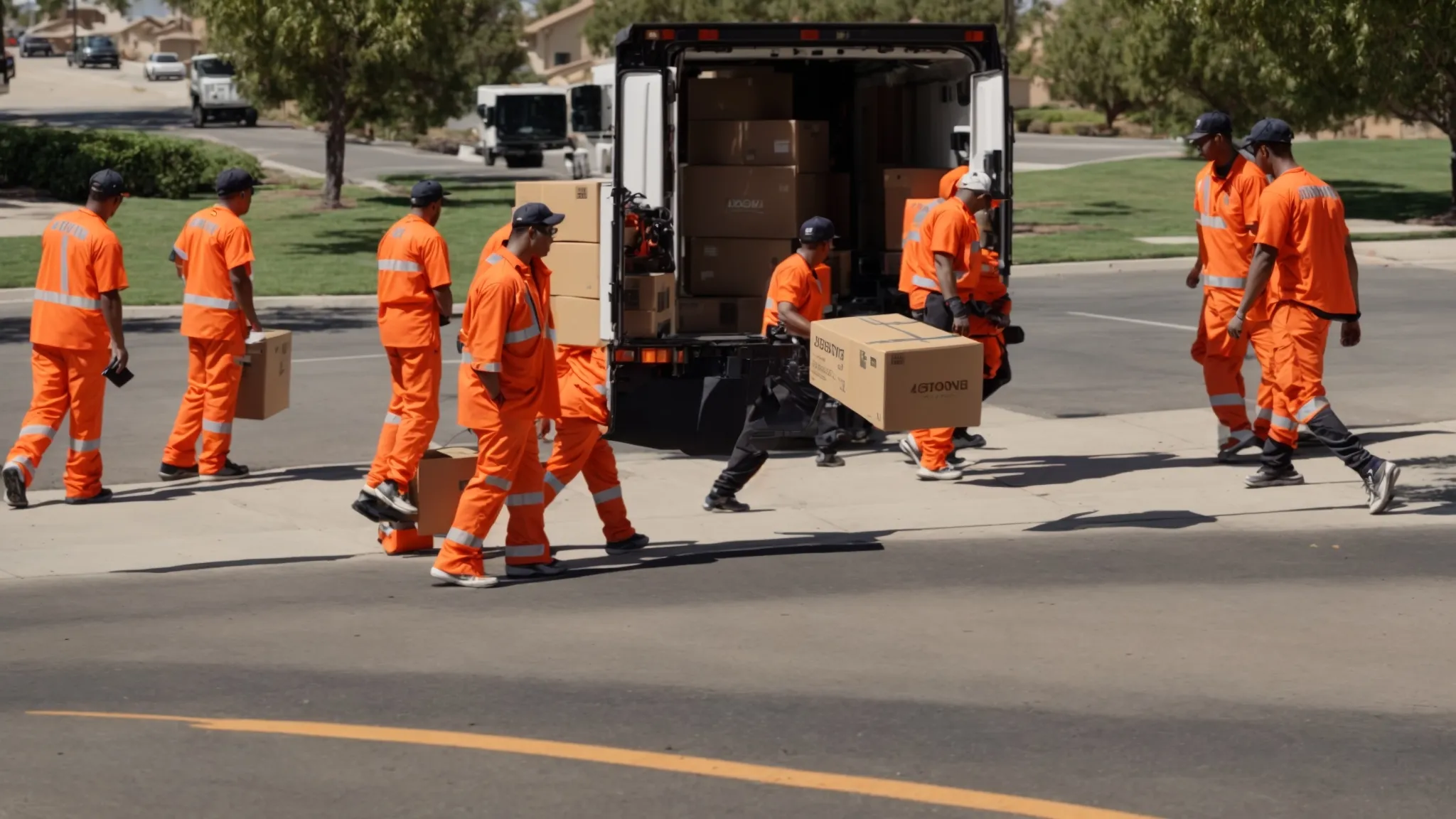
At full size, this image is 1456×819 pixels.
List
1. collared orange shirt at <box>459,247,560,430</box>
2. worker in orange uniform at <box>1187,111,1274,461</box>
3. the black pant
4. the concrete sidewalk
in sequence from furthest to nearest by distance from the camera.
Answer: worker in orange uniform at <box>1187,111,1274,461</box> → the black pant → the concrete sidewalk → collared orange shirt at <box>459,247,560,430</box>

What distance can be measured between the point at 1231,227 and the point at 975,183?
1.58m

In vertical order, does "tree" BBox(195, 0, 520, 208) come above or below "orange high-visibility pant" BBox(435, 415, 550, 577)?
above

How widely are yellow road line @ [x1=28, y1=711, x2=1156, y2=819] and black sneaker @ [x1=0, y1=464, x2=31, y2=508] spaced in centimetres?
425

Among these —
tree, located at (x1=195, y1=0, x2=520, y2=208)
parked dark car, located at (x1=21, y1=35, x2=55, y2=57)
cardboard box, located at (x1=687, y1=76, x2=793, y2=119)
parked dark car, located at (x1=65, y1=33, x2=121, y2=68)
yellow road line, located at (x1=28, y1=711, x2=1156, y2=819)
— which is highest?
parked dark car, located at (x1=21, y1=35, x2=55, y2=57)

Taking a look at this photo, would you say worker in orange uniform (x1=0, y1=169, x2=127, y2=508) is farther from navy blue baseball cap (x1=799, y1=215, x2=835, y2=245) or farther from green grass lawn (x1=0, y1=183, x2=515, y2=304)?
green grass lawn (x1=0, y1=183, x2=515, y2=304)

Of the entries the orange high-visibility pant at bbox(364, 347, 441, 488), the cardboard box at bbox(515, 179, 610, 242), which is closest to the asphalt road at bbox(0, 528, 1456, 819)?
the orange high-visibility pant at bbox(364, 347, 441, 488)

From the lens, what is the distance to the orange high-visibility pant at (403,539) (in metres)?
9.62

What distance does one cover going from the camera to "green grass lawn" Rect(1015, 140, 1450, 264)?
91.6 feet

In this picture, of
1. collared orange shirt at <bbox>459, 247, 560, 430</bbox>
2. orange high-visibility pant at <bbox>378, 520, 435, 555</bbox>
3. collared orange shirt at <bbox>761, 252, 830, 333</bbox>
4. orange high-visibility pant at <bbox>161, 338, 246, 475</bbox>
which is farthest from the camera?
orange high-visibility pant at <bbox>161, 338, 246, 475</bbox>

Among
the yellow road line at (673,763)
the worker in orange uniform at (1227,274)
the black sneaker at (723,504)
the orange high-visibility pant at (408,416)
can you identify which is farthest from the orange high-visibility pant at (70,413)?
the worker in orange uniform at (1227,274)

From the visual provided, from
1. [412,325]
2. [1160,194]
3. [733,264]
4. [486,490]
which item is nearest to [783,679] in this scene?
[486,490]

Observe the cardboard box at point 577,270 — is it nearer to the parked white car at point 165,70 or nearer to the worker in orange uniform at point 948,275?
the worker in orange uniform at point 948,275

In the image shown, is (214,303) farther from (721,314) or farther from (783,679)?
(783,679)

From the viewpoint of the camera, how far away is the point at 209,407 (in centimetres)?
1146
